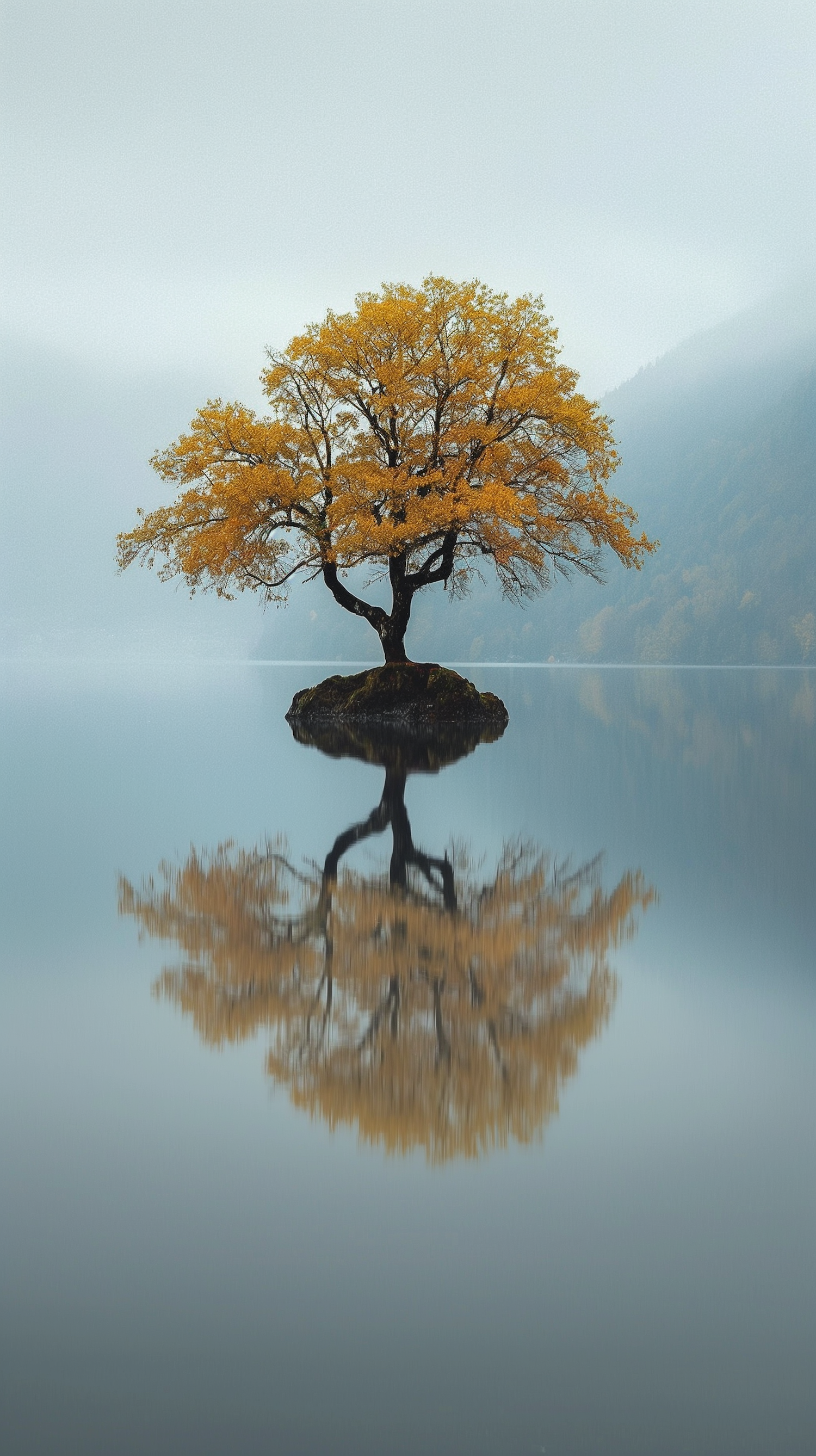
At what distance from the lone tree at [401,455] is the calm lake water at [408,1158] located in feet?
82.3

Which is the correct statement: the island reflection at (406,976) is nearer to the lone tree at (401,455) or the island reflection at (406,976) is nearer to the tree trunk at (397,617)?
the lone tree at (401,455)

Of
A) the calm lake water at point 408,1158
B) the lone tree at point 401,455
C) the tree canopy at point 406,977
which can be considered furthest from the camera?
the lone tree at point 401,455

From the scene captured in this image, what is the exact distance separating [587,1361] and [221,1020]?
2.57 meters

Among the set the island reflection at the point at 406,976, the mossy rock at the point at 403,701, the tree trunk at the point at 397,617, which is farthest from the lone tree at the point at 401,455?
the island reflection at the point at 406,976

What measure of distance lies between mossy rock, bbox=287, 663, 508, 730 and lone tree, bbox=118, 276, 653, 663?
11.3 ft

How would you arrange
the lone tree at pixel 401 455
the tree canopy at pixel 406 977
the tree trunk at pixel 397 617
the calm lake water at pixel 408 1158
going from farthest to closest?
the tree trunk at pixel 397 617
the lone tree at pixel 401 455
the tree canopy at pixel 406 977
the calm lake water at pixel 408 1158

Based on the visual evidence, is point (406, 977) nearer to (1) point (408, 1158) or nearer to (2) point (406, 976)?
(2) point (406, 976)

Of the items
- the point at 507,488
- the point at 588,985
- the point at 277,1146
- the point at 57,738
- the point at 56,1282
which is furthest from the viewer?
the point at 507,488

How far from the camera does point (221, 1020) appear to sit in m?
4.74

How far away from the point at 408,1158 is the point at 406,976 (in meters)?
2.06

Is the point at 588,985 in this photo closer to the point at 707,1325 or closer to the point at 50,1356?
the point at 707,1325

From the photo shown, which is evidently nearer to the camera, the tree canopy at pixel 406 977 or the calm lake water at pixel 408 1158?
the calm lake water at pixel 408 1158

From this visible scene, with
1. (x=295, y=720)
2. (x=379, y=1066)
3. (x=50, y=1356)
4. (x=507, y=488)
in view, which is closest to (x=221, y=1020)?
(x=379, y=1066)

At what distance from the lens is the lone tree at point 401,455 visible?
3253 centimetres
